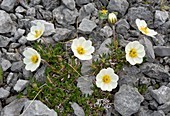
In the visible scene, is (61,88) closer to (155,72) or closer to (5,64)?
(5,64)

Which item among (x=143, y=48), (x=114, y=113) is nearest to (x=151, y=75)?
(x=143, y=48)

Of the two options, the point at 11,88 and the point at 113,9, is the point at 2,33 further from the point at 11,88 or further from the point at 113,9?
the point at 113,9

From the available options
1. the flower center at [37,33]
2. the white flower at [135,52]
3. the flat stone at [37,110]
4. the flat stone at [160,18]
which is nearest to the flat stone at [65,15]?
the flower center at [37,33]

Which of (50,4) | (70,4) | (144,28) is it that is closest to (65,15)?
(70,4)

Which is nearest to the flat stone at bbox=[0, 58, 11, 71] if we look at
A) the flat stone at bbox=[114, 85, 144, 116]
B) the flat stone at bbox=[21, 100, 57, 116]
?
the flat stone at bbox=[21, 100, 57, 116]

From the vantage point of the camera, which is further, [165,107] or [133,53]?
[133,53]
